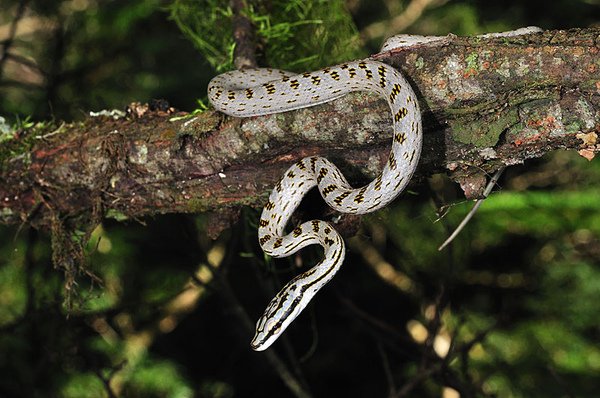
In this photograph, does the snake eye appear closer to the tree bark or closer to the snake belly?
the snake belly

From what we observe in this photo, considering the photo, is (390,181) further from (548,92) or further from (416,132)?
(548,92)

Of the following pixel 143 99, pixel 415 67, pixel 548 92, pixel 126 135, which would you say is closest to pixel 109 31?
pixel 143 99

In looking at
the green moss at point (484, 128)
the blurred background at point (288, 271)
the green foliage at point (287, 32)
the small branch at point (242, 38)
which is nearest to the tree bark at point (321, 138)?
the green moss at point (484, 128)

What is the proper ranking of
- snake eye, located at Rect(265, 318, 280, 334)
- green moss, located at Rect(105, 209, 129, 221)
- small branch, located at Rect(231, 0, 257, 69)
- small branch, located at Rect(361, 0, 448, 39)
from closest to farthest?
snake eye, located at Rect(265, 318, 280, 334), green moss, located at Rect(105, 209, 129, 221), small branch, located at Rect(231, 0, 257, 69), small branch, located at Rect(361, 0, 448, 39)

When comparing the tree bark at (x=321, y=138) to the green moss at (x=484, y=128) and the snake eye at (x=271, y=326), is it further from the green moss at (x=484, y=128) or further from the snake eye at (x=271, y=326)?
the snake eye at (x=271, y=326)

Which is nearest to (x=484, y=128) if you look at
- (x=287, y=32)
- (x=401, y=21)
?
(x=287, y=32)

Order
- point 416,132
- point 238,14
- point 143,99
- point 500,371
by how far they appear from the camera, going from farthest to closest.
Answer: point 143,99 → point 500,371 → point 238,14 → point 416,132

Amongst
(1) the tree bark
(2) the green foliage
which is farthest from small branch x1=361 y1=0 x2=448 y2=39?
(1) the tree bark
